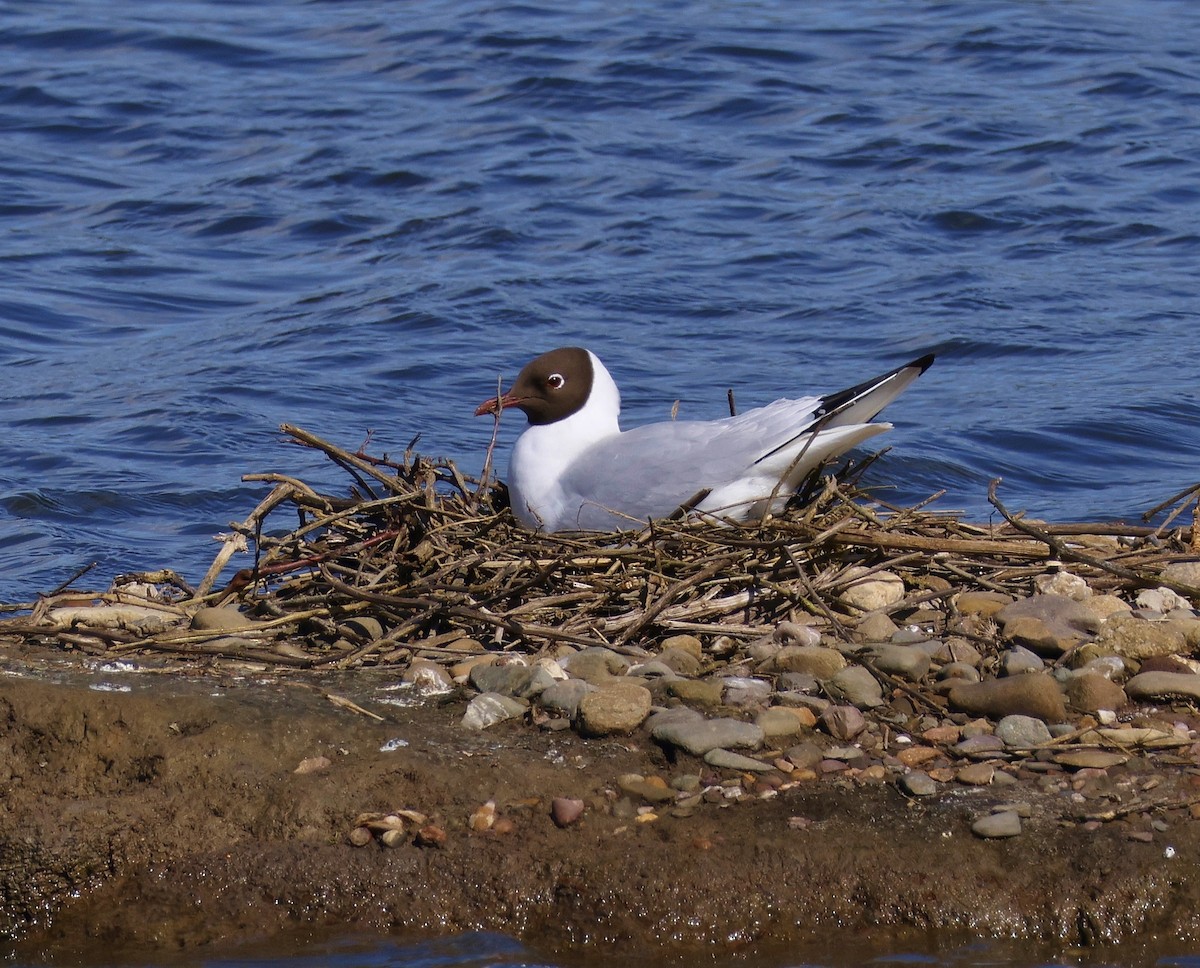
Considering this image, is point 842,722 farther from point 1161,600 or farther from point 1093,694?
point 1161,600

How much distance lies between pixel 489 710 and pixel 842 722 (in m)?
0.84

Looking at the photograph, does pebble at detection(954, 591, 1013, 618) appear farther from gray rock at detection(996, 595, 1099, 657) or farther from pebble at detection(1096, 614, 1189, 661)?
pebble at detection(1096, 614, 1189, 661)

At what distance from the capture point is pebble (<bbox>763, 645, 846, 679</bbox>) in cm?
433

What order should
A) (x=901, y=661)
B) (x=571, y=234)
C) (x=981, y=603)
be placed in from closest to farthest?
(x=901, y=661) < (x=981, y=603) < (x=571, y=234)

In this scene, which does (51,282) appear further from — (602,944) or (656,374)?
(602,944)

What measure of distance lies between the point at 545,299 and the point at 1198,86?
750 cm

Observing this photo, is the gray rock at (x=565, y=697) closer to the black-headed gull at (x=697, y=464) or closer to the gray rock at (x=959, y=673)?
the gray rock at (x=959, y=673)

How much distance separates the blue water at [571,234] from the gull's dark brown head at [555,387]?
1.39m

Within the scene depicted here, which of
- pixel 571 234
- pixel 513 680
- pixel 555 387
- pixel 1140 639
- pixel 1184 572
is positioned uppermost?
pixel 555 387

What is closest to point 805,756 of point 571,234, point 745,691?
point 745,691

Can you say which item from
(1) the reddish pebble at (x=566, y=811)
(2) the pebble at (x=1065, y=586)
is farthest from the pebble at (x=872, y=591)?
(1) the reddish pebble at (x=566, y=811)

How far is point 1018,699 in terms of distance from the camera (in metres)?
4.09

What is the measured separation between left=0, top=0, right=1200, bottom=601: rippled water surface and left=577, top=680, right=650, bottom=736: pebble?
3745 millimetres

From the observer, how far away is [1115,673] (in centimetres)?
432
